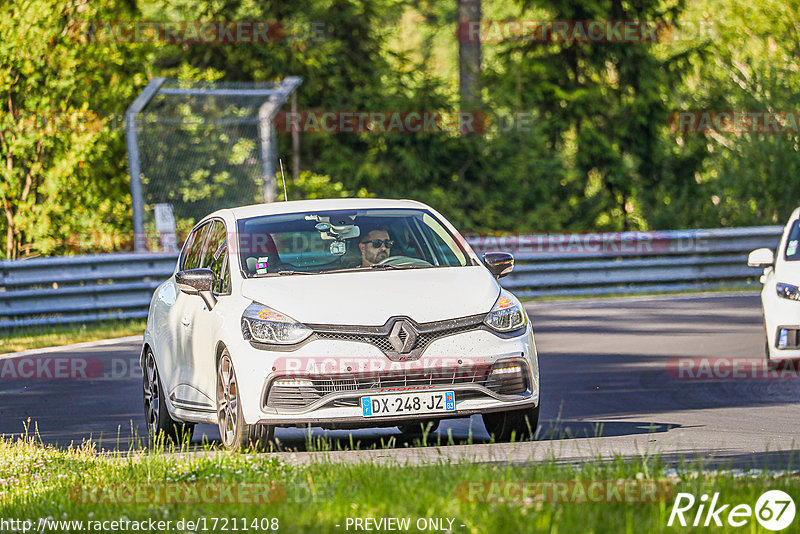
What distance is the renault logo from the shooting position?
8.65 meters

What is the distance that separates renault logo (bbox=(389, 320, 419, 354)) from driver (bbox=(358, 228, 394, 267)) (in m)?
1.14

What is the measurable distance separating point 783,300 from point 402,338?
216 inches

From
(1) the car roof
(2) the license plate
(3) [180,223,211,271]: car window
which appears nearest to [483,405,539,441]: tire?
(2) the license plate

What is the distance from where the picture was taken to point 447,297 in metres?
8.95

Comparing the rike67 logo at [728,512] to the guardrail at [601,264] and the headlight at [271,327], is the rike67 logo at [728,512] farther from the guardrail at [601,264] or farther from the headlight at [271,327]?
the guardrail at [601,264]

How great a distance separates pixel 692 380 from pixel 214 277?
534 cm

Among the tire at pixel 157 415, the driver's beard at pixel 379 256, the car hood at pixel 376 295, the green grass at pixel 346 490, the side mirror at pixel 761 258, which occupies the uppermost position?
the driver's beard at pixel 379 256

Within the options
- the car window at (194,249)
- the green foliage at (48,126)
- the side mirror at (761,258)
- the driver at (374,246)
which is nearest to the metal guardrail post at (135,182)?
the green foliage at (48,126)

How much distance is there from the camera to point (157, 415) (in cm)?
1035

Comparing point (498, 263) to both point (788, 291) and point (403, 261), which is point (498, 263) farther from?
point (788, 291)

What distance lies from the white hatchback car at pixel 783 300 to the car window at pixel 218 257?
17.5 ft

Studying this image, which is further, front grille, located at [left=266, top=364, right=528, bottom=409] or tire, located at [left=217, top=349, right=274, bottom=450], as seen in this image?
tire, located at [left=217, top=349, right=274, bottom=450]

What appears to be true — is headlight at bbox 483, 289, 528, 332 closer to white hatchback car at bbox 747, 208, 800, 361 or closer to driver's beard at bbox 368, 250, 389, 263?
driver's beard at bbox 368, 250, 389, 263

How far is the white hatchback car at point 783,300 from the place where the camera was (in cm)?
1289
